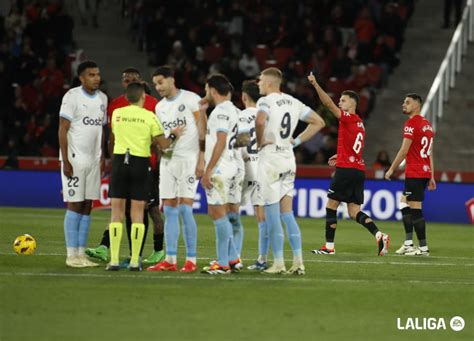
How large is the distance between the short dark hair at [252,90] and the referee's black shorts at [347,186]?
10.7 ft

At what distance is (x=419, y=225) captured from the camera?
16719 millimetres

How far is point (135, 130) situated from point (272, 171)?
1580 millimetres

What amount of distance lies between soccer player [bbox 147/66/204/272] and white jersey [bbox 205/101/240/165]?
270 mm

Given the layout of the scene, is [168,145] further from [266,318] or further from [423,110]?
[423,110]

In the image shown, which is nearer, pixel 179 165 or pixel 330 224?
pixel 179 165

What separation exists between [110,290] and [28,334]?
2229 mm

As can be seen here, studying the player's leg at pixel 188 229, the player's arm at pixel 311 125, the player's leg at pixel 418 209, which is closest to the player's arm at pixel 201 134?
the player's leg at pixel 188 229

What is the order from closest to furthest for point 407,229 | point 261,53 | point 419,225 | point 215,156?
point 215,156 → point 419,225 → point 407,229 → point 261,53

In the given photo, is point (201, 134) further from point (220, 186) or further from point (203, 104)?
point (220, 186)

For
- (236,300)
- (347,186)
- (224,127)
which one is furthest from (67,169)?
(347,186)

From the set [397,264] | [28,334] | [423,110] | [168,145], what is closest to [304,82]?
[423,110]

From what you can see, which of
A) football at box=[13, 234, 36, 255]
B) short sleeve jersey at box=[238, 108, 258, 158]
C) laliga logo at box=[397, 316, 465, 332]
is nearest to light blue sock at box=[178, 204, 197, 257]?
short sleeve jersey at box=[238, 108, 258, 158]

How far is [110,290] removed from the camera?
11.4 meters

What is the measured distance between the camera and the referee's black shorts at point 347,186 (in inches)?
650
